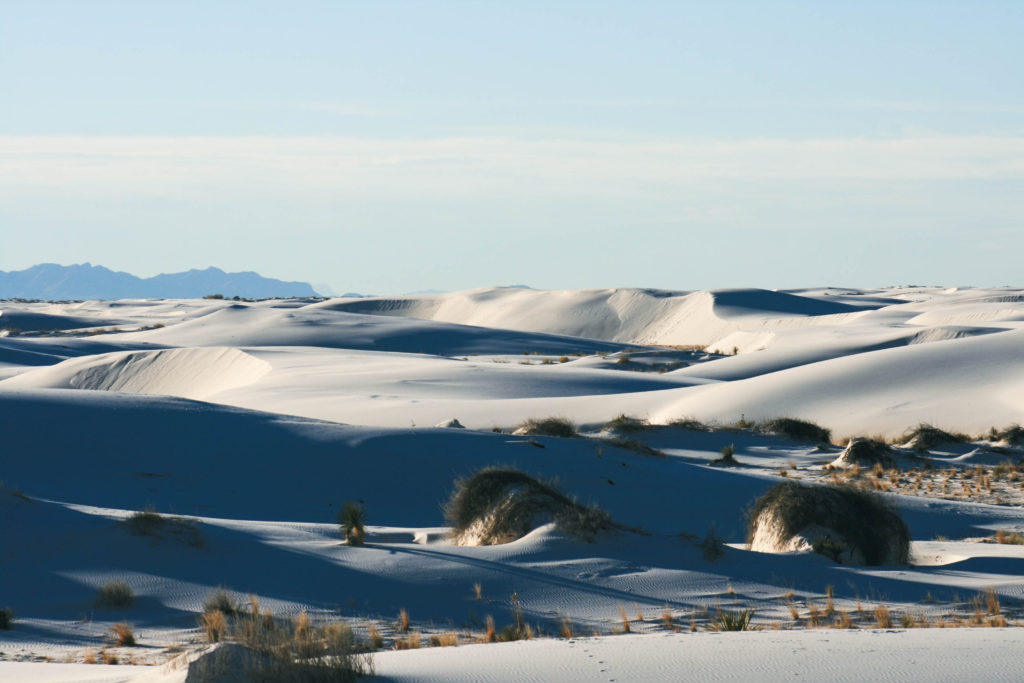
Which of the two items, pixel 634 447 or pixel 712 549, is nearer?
pixel 712 549

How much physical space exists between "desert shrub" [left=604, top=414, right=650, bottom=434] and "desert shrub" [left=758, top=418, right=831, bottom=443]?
2580 millimetres

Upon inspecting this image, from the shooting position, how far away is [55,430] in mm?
18469

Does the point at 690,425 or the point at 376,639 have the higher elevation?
the point at 690,425

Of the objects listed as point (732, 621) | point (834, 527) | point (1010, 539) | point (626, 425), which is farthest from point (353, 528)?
point (626, 425)

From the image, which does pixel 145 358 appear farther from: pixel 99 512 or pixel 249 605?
pixel 249 605

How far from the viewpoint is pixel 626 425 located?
2441 cm

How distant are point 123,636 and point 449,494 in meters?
8.47

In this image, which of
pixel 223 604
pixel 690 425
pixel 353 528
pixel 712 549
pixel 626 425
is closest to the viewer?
pixel 223 604

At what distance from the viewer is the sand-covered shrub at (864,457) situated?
822 inches

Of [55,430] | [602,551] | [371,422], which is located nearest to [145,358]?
[371,422]

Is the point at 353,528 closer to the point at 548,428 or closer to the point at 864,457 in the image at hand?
the point at 548,428

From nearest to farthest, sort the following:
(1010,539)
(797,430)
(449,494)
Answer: (1010,539), (449,494), (797,430)

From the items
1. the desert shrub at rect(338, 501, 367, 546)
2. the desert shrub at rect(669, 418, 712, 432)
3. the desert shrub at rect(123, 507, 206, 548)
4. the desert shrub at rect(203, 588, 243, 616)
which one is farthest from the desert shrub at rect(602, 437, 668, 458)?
the desert shrub at rect(203, 588, 243, 616)

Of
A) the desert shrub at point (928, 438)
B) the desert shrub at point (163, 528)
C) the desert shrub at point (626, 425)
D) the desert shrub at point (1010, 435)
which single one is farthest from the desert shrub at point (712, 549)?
the desert shrub at point (1010, 435)
